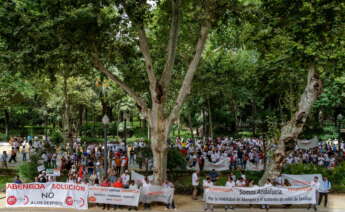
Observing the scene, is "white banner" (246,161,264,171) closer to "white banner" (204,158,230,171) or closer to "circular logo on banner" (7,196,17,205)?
"white banner" (204,158,230,171)

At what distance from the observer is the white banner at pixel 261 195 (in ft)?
43.5

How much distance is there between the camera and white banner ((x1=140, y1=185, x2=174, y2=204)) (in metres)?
13.8

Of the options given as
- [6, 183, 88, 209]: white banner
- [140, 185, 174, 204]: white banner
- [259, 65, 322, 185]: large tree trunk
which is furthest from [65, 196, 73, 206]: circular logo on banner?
[259, 65, 322, 185]: large tree trunk

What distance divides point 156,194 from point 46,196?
180 inches

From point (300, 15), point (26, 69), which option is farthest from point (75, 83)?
point (300, 15)

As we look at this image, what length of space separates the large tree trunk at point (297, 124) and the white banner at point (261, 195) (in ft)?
5.97

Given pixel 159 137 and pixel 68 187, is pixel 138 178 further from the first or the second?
pixel 68 187

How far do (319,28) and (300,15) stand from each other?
1.00 m

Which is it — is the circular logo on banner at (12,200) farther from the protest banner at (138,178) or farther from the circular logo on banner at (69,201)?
the protest banner at (138,178)

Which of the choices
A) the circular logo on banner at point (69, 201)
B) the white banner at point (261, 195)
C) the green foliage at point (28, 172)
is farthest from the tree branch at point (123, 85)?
the green foliage at point (28, 172)

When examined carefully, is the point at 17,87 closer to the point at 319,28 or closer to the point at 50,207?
the point at 50,207

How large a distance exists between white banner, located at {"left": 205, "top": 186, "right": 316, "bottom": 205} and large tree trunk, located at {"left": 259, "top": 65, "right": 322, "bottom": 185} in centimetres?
182

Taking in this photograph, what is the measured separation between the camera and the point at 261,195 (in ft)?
43.7

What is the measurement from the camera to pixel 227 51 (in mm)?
26703
